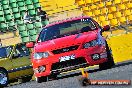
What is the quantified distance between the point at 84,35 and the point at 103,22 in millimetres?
12388

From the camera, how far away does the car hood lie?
11.6m

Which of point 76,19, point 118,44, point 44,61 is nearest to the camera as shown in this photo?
point 44,61

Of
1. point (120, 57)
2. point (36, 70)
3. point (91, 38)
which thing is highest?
point (91, 38)

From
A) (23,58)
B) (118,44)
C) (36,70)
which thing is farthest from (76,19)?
(118,44)

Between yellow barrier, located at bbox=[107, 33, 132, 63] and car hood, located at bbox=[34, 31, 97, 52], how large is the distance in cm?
718

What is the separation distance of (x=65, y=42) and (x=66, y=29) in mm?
1438

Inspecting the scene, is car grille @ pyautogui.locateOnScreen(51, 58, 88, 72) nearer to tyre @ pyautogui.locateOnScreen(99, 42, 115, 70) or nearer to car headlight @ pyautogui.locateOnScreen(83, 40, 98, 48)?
car headlight @ pyautogui.locateOnScreen(83, 40, 98, 48)

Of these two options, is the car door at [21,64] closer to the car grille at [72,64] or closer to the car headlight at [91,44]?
the car grille at [72,64]

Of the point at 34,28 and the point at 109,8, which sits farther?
the point at 109,8

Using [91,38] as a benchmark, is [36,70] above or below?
below

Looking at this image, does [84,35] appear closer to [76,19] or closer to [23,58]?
[76,19]

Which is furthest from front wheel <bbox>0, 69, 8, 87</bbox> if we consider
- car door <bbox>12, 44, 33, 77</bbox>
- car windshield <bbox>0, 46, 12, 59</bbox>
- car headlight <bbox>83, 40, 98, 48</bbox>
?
car headlight <bbox>83, 40, 98, 48</bbox>

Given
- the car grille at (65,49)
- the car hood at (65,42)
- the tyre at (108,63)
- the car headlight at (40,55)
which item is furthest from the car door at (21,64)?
the car grille at (65,49)

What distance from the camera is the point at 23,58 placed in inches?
642
